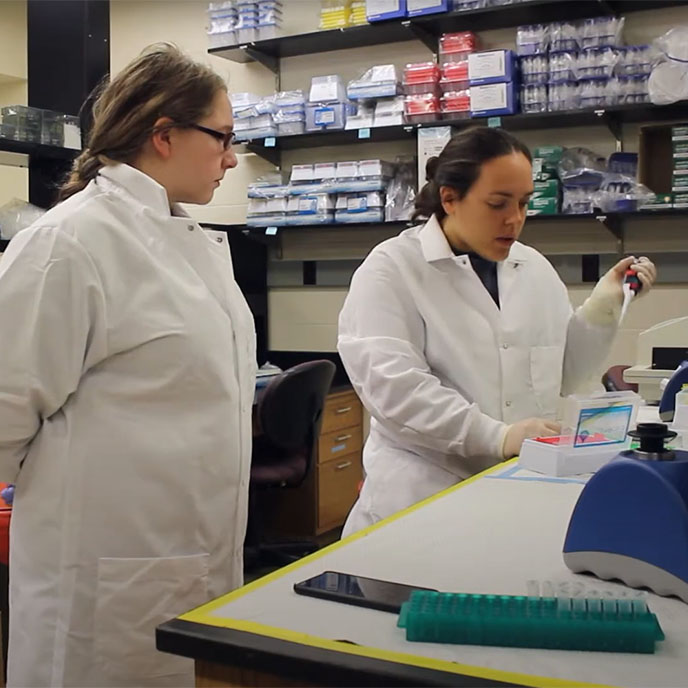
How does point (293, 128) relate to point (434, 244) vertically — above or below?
above

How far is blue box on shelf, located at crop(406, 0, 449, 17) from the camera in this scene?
12.8ft

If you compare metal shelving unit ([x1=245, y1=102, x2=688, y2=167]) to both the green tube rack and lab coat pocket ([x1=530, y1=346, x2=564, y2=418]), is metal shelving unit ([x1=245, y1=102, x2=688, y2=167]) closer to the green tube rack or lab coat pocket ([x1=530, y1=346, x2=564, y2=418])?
lab coat pocket ([x1=530, y1=346, x2=564, y2=418])

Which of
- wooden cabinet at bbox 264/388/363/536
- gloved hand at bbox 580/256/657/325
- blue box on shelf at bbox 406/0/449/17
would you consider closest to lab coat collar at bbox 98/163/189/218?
gloved hand at bbox 580/256/657/325

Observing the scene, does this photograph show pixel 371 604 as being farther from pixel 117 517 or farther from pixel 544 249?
pixel 544 249

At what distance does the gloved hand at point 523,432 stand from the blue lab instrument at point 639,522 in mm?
595

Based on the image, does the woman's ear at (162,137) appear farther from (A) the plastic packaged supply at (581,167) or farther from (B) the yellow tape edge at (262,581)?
(A) the plastic packaged supply at (581,167)

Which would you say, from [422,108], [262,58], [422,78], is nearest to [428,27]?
[422,78]

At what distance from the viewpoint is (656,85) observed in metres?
3.50

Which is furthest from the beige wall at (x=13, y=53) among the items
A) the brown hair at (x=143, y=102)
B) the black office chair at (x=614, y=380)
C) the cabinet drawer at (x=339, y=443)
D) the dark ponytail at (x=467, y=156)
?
the brown hair at (x=143, y=102)

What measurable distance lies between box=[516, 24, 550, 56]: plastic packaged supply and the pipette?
2.02 metres

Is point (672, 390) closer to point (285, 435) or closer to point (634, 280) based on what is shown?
point (634, 280)

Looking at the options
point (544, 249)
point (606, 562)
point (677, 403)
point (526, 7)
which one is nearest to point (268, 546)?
point (544, 249)

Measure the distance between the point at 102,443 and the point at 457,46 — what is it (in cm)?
312

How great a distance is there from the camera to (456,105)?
155 inches
